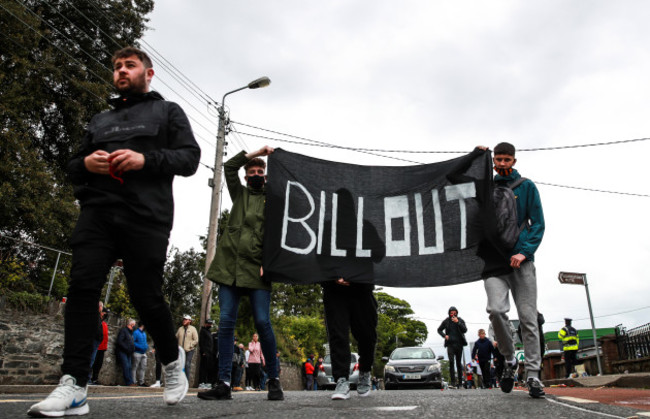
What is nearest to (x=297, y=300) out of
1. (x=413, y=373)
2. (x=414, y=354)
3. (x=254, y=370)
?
(x=254, y=370)

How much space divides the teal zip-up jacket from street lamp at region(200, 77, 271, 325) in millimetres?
9461

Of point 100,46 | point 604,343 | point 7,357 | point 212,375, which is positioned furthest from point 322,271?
point 100,46

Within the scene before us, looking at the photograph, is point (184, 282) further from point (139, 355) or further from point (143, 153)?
point (143, 153)

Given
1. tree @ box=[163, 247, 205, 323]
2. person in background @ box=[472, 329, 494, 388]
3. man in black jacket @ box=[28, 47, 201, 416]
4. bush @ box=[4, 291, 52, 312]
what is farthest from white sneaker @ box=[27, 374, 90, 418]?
tree @ box=[163, 247, 205, 323]

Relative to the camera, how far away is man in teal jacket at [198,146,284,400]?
4.28 meters

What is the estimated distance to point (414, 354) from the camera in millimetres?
15773

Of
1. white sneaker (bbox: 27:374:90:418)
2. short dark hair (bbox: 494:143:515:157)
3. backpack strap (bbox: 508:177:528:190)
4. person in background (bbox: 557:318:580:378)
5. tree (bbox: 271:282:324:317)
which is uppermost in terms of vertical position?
tree (bbox: 271:282:324:317)

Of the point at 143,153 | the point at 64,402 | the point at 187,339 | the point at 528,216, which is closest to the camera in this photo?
the point at 64,402

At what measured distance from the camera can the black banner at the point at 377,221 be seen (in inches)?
187

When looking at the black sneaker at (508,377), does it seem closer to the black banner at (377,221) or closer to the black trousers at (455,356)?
the black banner at (377,221)

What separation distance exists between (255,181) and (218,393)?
1.81m

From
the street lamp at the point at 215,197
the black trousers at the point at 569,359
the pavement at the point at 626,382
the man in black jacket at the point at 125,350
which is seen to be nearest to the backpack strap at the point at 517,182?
the pavement at the point at 626,382

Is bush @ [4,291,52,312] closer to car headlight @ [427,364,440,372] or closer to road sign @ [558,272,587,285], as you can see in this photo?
car headlight @ [427,364,440,372]

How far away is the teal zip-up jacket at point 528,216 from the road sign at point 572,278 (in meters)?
10.0
